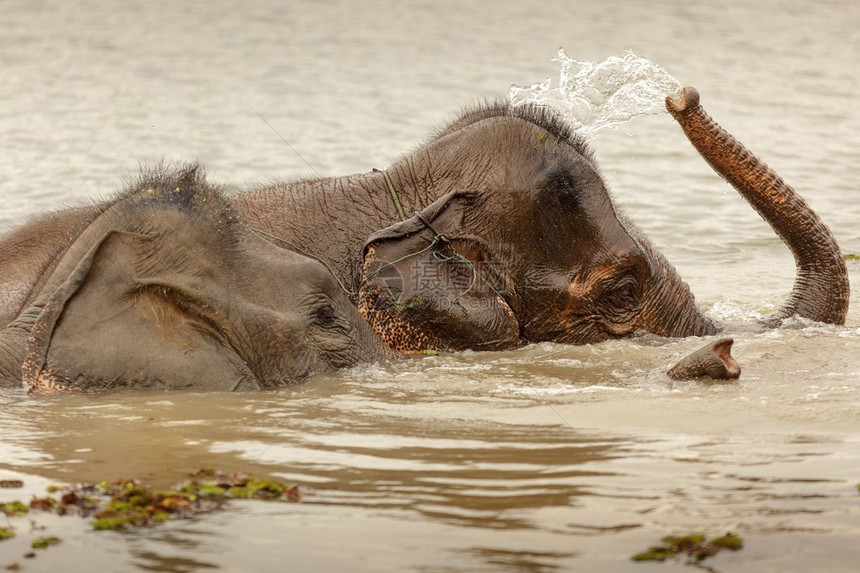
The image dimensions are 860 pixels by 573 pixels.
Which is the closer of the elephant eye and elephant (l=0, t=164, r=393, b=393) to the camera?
elephant (l=0, t=164, r=393, b=393)

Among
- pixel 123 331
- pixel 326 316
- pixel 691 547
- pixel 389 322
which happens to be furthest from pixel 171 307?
pixel 691 547

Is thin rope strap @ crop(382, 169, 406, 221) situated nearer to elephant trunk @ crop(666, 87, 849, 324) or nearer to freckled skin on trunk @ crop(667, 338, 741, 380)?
elephant trunk @ crop(666, 87, 849, 324)

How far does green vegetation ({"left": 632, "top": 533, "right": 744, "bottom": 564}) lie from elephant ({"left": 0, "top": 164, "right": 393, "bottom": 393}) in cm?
222

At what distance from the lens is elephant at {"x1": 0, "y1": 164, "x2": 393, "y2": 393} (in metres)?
5.47

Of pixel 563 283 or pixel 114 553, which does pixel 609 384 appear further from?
pixel 114 553

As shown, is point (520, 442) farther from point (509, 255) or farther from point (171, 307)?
point (509, 255)

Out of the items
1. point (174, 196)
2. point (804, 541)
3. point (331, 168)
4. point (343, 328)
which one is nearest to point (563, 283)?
point (343, 328)

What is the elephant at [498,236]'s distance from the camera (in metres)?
6.54

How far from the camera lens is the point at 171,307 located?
5570mm

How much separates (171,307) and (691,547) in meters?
2.47

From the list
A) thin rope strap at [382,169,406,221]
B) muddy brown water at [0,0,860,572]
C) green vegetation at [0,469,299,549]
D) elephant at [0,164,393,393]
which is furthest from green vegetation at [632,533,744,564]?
thin rope strap at [382,169,406,221]

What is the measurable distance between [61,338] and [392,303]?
1.60m

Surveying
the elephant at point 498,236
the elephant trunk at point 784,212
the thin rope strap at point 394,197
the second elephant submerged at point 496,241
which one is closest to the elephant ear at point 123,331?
the second elephant submerged at point 496,241

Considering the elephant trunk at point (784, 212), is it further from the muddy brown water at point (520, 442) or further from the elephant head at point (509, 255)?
the elephant head at point (509, 255)
